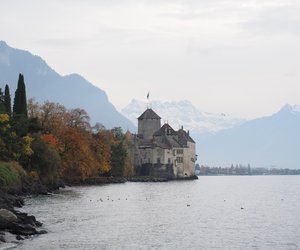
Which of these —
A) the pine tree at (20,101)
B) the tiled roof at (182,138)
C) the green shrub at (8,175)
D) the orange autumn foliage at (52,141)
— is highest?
the tiled roof at (182,138)

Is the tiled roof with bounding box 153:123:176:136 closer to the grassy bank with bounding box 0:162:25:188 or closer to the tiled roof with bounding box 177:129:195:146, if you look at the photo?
the tiled roof with bounding box 177:129:195:146

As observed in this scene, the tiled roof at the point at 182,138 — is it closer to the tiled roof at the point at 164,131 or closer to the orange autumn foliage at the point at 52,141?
the tiled roof at the point at 164,131

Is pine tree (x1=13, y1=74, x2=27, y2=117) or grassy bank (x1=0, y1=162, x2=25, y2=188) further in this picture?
pine tree (x1=13, y1=74, x2=27, y2=117)

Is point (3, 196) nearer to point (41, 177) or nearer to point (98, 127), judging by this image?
point (41, 177)

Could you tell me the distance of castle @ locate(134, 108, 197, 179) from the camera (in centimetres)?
16325

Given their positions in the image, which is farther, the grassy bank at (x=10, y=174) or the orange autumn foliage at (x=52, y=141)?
the orange autumn foliage at (x=52, y=141)

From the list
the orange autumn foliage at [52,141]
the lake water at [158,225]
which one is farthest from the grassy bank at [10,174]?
the orange autumn foliage at [52,141]

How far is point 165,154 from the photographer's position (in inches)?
6447

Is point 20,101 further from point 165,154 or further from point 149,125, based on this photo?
point 149,125

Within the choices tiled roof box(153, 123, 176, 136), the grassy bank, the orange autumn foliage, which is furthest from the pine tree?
tiled roof box(153, 123, 176, 136)

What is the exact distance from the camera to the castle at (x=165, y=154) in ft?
536

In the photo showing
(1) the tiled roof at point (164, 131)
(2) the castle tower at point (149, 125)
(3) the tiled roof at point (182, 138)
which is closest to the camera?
(1) the tiled roof at point (164, 131)

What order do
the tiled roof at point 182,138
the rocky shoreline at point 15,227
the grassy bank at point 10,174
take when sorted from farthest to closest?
the tiled roof at point 182,138 < the grassy bank at point 10,174 < the rocky shoreline at point 15,227

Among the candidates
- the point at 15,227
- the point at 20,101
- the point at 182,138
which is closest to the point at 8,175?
the point at 20,101
